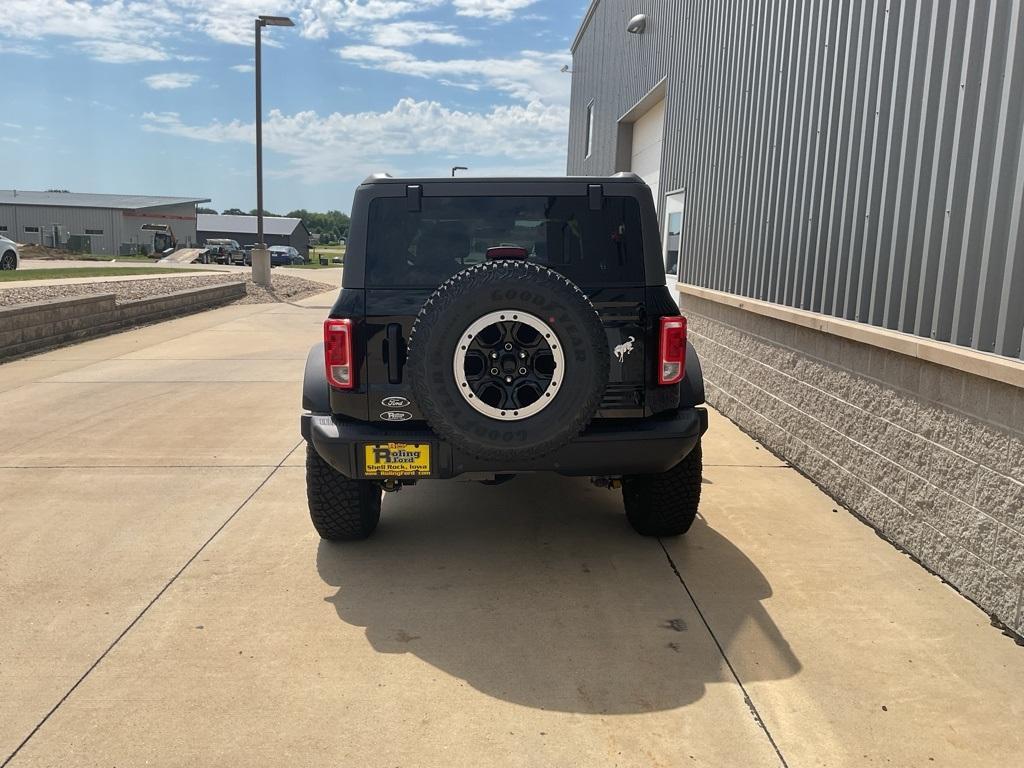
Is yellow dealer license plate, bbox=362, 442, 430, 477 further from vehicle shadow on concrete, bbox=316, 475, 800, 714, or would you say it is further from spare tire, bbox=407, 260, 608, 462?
vehicle shadow on concrete, bbox=316, 475, 800, 714

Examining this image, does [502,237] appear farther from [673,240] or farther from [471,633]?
[673,240]

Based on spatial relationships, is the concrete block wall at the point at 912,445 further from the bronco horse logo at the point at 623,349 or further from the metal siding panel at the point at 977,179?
the bronco horse logo at the point at 623,349

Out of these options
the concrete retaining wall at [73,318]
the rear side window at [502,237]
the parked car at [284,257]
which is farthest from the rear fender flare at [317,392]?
the parked car at [284,257]

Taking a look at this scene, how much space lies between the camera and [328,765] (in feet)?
8.78

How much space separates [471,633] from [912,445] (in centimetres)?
269

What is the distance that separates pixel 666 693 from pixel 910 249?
9.74 feet

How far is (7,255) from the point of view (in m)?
26.4

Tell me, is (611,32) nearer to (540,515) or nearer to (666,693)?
(540,515)

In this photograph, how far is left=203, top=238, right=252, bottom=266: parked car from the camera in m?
55.2

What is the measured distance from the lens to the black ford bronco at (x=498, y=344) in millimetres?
3508

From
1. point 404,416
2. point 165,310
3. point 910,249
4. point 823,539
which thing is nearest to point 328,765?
Result: point 404,416

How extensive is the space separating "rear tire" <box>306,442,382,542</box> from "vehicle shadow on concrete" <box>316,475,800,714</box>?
0.41ft

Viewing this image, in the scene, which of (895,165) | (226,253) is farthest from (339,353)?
(226,253)

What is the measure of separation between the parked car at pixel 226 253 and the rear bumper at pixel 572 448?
52161 millimetres
